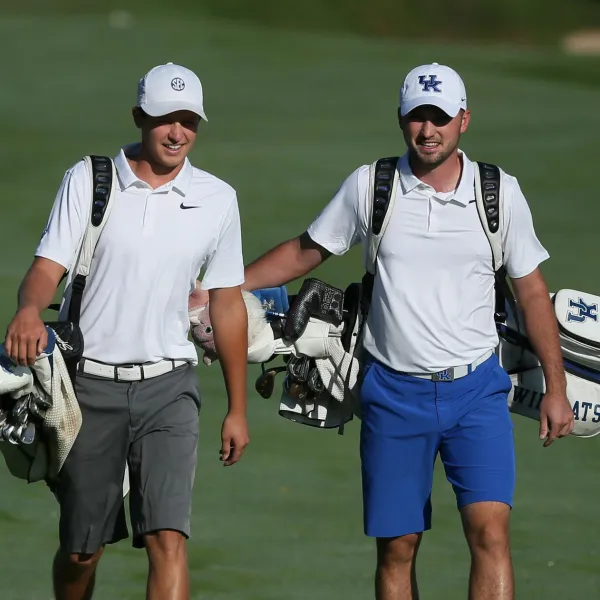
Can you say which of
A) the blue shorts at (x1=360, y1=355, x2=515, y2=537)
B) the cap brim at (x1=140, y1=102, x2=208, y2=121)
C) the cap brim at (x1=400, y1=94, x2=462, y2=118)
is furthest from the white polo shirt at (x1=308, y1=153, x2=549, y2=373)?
the cap brim at (x1=140, y1=102, x2=208, y2=121)

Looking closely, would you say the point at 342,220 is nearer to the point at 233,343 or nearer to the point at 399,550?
the point at 233,343

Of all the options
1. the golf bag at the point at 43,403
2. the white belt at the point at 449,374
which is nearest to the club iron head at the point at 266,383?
the white belt at the point at 449,374

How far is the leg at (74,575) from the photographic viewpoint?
248 inches

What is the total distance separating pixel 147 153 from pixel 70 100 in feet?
56.5

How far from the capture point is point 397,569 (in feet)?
20.9

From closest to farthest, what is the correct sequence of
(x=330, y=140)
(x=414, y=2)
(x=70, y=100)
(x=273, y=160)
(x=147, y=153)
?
(x=147, y=153) → (x=273, y=160) → (x=330, y=140) → (x=70, y=100) → (x=414, y=2)

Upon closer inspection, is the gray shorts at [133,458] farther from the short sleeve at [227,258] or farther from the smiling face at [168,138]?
the smiling face at [168,138]

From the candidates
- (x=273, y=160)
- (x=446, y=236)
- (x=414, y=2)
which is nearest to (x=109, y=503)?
(x=446, y=236)

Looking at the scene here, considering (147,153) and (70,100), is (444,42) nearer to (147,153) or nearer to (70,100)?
(70,100)

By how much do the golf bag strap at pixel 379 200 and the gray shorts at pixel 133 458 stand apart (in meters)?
0.86

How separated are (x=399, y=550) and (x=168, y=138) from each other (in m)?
1.88

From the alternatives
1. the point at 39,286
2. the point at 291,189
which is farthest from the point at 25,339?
the point at 291,189

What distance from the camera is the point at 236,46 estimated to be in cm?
2784

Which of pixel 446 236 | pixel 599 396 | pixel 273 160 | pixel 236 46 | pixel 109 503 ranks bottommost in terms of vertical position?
pixel 109 503
